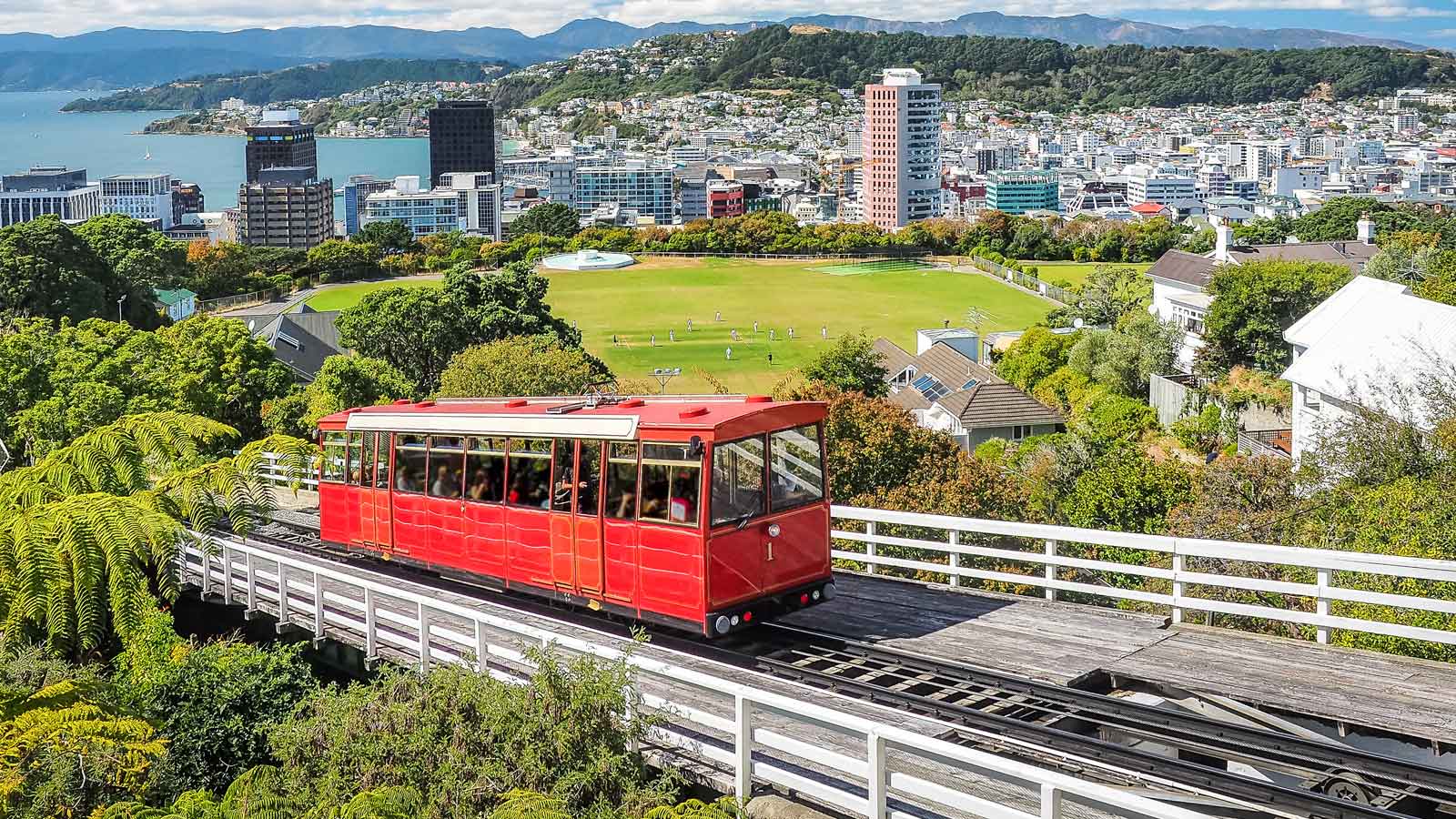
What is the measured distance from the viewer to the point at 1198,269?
233 feet

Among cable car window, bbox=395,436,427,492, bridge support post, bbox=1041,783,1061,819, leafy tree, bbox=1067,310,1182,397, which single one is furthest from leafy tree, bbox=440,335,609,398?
bridge support post, bbox=1041,783,1061,819

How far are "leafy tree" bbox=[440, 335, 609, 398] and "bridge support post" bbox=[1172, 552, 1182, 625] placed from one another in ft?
84.7

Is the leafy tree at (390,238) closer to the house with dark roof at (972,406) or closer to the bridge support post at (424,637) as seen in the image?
the house with dark roof at (972,406)

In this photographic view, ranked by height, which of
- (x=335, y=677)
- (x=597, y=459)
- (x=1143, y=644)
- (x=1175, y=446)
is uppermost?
(x=597, y=459)

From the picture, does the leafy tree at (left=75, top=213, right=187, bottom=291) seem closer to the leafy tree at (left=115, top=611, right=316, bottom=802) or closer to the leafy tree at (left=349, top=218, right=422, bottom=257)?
the leafy tree at (left=349, top=218, right=422, bottom=257)

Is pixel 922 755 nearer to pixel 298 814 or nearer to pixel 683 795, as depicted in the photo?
pixel 683 795

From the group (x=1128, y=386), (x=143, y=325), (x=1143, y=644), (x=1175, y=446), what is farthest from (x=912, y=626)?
(x=143, y=325)

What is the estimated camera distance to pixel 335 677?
14.1 metres

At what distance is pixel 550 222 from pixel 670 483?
158471 millimetres

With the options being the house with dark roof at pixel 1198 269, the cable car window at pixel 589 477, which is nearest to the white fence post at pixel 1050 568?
the cable car window at pixel 589 477

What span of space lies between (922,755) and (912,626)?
376 centimetres

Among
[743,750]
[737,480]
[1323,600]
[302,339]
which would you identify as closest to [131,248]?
[302,339]

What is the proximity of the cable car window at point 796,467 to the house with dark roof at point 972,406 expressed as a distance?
34.4 meters

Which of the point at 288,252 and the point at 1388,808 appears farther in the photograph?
the point at 288,252
